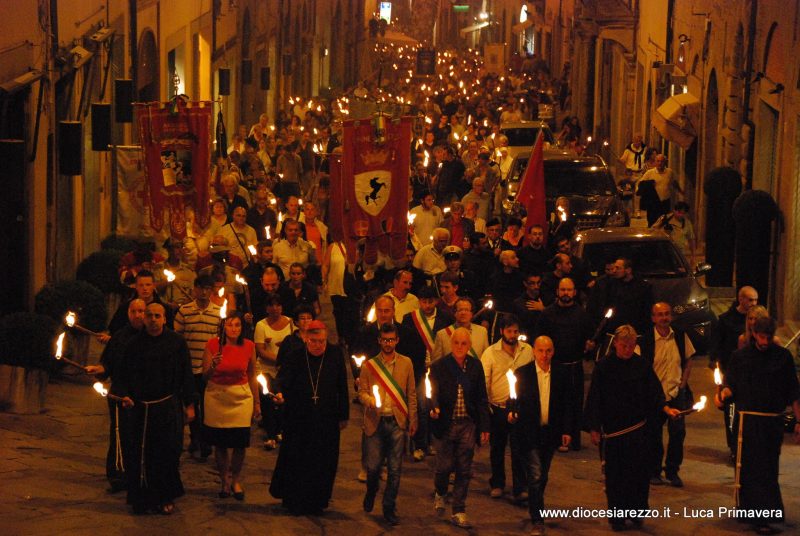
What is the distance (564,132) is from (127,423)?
89.8 feet

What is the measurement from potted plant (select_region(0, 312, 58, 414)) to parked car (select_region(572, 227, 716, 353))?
645 cm

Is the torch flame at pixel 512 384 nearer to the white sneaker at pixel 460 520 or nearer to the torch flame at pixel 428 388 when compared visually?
the torch flame at pixel 428 388

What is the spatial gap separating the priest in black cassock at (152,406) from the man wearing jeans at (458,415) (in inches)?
76.3

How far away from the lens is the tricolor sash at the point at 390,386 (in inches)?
462

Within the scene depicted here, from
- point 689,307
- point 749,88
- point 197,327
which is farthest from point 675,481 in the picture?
point 749,88

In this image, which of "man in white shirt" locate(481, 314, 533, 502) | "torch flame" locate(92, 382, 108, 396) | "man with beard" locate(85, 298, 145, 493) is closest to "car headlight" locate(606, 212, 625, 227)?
"man in white shirt" locate(481, 314, 533, 502)

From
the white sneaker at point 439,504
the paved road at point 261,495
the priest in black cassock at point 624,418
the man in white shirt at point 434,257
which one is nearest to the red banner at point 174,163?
the man in white shirt at point 434,257

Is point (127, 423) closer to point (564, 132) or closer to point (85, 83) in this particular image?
point (85, 83)

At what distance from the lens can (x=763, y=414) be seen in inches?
462

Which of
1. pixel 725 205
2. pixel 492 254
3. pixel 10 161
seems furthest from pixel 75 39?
pixel 725 205

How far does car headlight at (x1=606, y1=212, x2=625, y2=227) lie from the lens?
Result: 2434 cm

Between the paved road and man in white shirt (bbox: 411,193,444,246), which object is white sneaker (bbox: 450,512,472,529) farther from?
man in white shirt (bbox: 411,193,444,246)

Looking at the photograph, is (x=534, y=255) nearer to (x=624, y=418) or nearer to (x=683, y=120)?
(x=624, y=418)

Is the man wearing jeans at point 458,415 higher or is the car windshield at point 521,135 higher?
the car windshield at point 521,135
